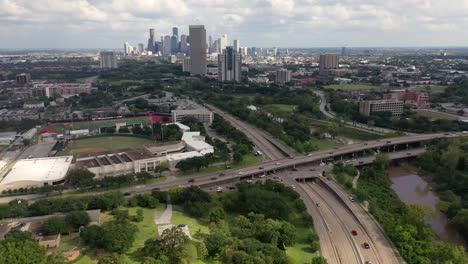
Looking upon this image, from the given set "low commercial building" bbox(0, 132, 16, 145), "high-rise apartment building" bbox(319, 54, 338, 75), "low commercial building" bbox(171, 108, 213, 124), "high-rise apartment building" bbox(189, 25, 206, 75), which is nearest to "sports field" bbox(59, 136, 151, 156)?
"low commercial building" bbox(0, 132, 16, 145)

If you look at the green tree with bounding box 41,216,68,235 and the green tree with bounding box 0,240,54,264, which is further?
the green tree with bounding box 41,216,68,235

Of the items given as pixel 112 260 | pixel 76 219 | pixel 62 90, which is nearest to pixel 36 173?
pixel 76 219

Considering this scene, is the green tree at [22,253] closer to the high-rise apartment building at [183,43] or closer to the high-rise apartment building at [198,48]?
the high-rise apartment building at [198,48]

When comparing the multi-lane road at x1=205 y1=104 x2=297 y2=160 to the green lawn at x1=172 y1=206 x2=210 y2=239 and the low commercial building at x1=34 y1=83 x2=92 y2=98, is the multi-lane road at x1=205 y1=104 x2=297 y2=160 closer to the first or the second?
the green lawn at x1=172 y1=206 x2=210 y2=239

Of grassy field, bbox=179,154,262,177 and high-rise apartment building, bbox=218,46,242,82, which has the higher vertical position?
high-rise apartment building, bbox=218,46,242,82

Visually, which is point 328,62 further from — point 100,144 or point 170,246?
point 170,246

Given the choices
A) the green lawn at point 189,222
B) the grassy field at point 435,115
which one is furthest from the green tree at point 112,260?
the grassy field at point 435,115

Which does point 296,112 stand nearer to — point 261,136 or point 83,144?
point 261,136
